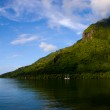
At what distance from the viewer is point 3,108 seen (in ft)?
326

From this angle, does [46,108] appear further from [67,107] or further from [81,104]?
[81,104]

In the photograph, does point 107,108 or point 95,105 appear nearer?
point 107,108

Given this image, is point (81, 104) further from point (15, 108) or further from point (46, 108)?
point (15, 108)

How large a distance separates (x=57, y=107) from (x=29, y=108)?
945 cm

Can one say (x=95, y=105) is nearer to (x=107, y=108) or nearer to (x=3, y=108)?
(x=107, y=108)

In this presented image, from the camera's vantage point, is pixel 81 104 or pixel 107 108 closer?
pixel 107 108

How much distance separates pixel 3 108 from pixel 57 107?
18.5 m

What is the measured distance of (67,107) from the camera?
320 feet

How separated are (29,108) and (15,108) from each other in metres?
4.88

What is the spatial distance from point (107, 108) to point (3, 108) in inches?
1379

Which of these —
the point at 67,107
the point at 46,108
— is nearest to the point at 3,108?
the point at 46,108

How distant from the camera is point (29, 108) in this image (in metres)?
97.9

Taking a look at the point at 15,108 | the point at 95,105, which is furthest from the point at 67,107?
the point at 15,108

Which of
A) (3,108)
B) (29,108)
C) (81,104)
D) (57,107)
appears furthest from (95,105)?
(3,108)
